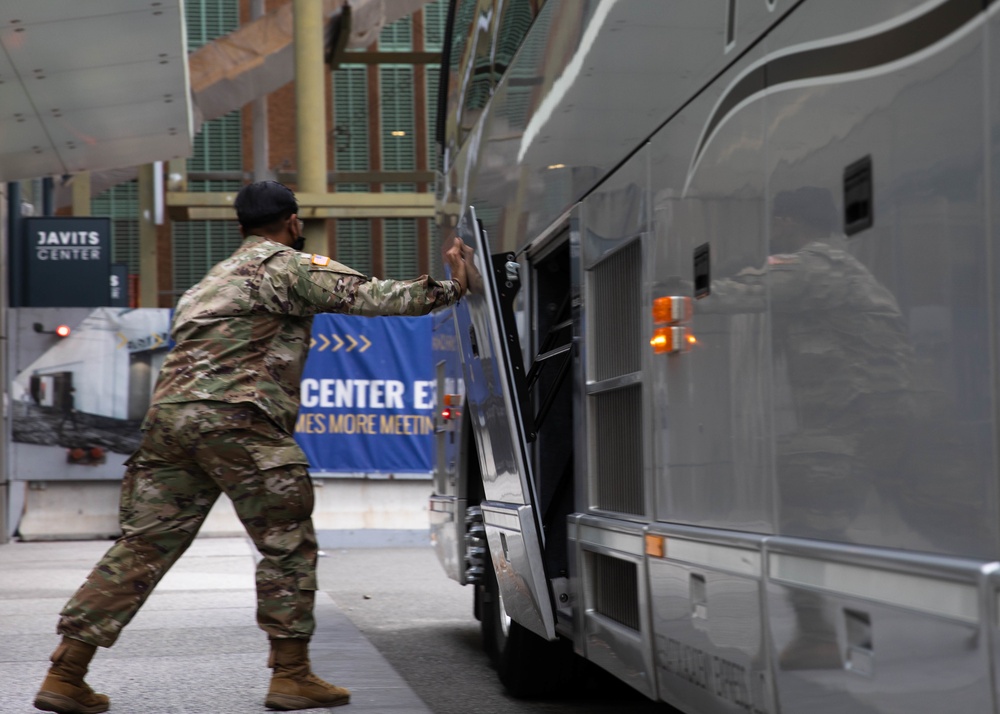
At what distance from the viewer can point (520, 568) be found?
4.65m

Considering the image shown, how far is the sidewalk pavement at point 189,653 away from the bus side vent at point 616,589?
3.12 feet

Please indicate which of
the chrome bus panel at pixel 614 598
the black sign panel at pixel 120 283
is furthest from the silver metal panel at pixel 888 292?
the black sign panel at pixel 120 283

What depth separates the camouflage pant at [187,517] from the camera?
14.4 feet

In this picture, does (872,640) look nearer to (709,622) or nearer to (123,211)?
(709,622)

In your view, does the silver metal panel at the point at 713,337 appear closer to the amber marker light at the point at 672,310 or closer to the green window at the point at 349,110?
the amber marker light at the point at 672,310

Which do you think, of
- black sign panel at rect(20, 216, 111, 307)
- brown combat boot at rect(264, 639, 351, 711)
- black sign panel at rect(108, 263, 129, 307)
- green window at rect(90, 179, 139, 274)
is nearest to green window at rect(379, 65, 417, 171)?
green window at rect(90, 179, 139, 274)

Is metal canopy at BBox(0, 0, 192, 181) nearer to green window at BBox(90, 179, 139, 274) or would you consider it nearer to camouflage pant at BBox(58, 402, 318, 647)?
camouflage pant at BBox(58, 402, 318, 647)

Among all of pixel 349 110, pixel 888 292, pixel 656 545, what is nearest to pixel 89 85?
pixel 656 545

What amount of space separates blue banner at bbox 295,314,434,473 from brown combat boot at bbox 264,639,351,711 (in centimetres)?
971

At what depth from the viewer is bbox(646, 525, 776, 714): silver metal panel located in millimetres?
2805

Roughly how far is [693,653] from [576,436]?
1.29 metres

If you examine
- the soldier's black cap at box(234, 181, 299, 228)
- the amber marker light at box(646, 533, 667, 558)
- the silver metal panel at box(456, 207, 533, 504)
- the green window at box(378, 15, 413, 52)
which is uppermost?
the green window at box(378, 15, 413, 52)

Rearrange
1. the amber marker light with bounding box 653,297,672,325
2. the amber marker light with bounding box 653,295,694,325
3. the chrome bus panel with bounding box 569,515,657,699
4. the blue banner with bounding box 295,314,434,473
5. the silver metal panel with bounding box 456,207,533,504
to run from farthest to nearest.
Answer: the blue banner with bounding box 295,314,434,473 < the silver metal panel with bounding box 456,207,533,504 < the chrome bus panel with bounding box 569,515,657,699 < the amber marker light with bounding box 653,297,672,325 < the amber marker light with bounding box 653,295,694,325

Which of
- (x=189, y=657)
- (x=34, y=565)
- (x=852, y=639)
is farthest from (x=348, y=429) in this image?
(x=852, y=639)
